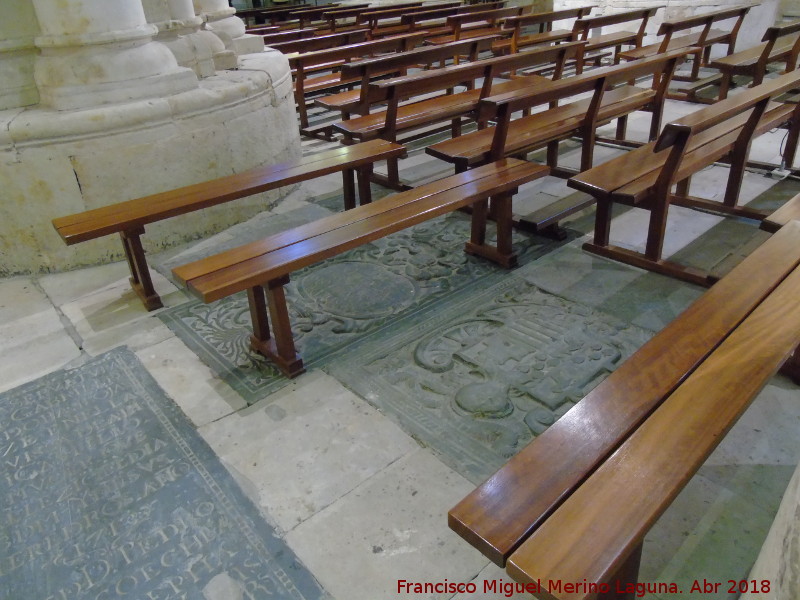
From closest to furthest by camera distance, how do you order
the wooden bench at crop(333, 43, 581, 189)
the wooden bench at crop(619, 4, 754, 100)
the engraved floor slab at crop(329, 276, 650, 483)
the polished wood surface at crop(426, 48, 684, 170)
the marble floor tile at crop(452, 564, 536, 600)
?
the marble floor tile at crop(452, 564, 536, 600), the engraved floor slab at crop(329, 276, 650, 483), the polished wood surface at crop(426, 48, 684, 170), the wooden bench at crop(333, 43, 581, 189), the wooden bench at crop(619, 4, 754, 100)

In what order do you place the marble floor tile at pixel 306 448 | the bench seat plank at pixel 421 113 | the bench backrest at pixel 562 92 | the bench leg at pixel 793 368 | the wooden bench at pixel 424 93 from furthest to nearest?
the bench seat plank at pixel 421 113 < the wooden bench at pixel 424 93 < the bench backrest at pixel 562 92 < the bench leg at pixel 793 368 < the marble floor tile at pixel 306 448

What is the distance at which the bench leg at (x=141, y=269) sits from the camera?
313cm

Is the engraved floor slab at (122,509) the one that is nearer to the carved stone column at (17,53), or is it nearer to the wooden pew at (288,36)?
the carved stone column at (17,53)

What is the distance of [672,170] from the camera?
300cm

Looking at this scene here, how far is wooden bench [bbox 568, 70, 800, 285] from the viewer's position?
2.90m

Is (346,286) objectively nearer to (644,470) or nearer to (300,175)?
(300,175)

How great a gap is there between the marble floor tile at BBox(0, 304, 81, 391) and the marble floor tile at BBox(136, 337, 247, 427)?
37cm

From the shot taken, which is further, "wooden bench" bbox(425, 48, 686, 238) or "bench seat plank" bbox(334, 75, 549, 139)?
"bench seat plank" bbox(334, 75, 549, 139)

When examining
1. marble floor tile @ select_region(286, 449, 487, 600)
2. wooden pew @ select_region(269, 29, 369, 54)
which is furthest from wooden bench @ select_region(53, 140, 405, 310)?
wooden pew @ select_region(269, 29, 369, 54)

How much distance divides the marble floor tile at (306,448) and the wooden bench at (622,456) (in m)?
0.78

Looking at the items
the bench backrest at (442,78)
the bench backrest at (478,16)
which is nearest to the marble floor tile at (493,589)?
the bench backrest at (442,78)

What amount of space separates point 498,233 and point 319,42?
4.77 metres

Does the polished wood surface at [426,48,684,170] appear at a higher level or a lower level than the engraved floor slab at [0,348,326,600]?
higher

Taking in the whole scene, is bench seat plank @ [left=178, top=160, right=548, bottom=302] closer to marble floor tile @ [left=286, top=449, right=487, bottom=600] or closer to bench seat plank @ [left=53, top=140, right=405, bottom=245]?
bench seat plank @ [left=53, top=140, right=405, bottom=245]
